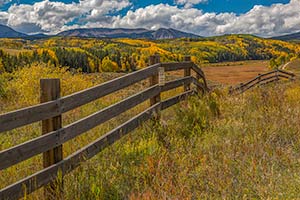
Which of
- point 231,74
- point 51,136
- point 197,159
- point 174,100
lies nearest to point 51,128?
point 51,136

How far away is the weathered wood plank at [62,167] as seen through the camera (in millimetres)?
3229

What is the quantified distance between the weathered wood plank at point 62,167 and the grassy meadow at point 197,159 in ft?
0.44

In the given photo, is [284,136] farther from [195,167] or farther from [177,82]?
[177,82]

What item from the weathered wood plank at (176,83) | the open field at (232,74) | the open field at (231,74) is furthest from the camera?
the open field at (232,74)

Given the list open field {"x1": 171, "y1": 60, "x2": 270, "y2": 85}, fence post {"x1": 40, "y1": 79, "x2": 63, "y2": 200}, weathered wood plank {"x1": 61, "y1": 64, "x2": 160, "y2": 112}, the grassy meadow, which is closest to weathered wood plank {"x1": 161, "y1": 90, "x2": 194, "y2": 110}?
the grassy meadow

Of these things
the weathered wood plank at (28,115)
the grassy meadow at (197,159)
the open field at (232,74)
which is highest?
the weathered wood plank at (28,115)

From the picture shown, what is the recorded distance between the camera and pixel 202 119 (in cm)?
649

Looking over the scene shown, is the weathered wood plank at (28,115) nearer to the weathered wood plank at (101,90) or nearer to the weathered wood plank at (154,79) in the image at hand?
the weathered wood plank at (101,90)

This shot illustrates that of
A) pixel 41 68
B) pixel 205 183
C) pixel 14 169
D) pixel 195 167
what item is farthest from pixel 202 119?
pixel 41 68

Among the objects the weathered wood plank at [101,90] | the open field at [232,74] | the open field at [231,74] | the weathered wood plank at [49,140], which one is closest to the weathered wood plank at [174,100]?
the weathered wood plank at [101,90]

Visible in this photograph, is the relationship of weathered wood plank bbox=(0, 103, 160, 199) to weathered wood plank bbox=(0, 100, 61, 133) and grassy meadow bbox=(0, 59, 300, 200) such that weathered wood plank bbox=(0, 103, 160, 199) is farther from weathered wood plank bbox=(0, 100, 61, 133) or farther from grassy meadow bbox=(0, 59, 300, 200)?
weathered wood plank bbox=(0, 100, 61, 133)

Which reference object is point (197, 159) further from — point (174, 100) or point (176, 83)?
point (176, 83)

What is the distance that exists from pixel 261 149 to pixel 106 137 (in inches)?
83.6

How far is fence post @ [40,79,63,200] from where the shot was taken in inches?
144
